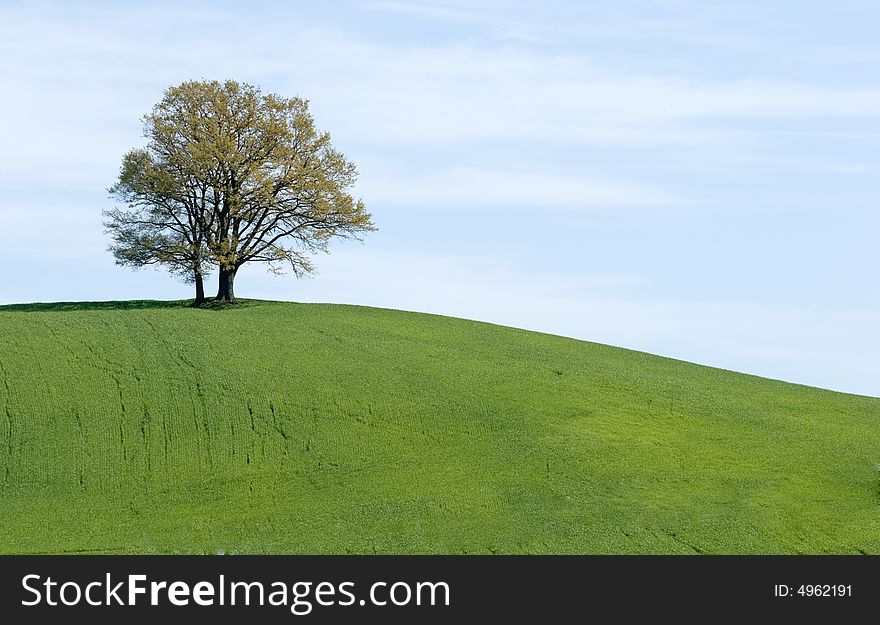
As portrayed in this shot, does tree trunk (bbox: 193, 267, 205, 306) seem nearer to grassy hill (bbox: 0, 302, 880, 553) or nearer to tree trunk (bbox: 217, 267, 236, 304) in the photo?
tree trunk (bbox: 217, 267, 236, 304)

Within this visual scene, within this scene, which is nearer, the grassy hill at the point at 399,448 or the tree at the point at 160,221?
the grassy hill at the point at 399,448

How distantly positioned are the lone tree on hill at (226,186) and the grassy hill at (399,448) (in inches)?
332

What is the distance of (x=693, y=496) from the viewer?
3064 cm

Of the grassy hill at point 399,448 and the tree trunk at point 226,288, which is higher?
the tree trunk at point 226,288

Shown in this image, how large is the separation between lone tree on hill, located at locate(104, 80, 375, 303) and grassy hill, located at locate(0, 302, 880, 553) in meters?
8.44

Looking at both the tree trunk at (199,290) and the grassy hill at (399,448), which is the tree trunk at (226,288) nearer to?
the tree trunk at (199,290)

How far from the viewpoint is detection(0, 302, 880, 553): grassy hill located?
28766mm

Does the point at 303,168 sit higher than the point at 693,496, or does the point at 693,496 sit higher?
the point at 303,168

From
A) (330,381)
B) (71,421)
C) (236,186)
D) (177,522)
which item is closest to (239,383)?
(330,381)

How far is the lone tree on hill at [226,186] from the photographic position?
53031mm

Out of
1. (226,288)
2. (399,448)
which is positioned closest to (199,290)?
(226,288)

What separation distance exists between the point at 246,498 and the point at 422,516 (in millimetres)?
5836
